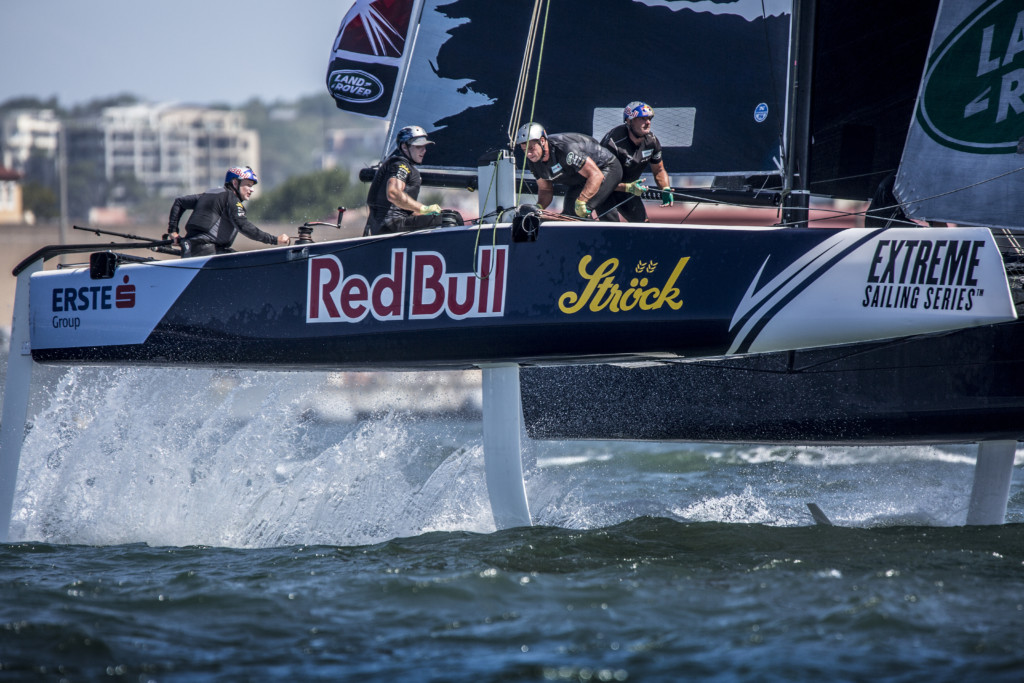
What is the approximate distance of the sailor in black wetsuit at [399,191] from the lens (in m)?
5.57

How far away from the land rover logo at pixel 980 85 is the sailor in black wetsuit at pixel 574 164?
1.69 m

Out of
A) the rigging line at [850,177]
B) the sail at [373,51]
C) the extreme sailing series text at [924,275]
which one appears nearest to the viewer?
the extreme sailing series text at [924,275]

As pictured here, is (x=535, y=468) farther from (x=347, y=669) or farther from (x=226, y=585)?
(x=347, y=669)

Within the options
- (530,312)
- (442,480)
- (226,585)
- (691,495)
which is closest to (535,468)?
(442,480)

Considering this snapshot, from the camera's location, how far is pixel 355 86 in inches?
300

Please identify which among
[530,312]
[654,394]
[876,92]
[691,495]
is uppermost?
[876,92]

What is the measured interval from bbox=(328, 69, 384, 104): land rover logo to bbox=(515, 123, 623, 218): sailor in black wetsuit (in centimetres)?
217

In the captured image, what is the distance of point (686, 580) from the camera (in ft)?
14.9

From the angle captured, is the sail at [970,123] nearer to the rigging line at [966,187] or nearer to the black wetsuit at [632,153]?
the rigging line at [966,187]

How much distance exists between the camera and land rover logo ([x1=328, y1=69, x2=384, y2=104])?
7570mm

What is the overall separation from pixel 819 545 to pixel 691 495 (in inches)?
79.3

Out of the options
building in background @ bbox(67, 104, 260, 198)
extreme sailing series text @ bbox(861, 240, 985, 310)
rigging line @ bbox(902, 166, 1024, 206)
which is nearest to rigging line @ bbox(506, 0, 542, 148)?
extreme sailing series text @ bbox(861, 240, 985, 310)

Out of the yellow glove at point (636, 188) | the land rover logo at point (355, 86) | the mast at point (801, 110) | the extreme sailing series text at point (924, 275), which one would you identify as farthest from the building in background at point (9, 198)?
the extreme sailing series text at point (924, 275)

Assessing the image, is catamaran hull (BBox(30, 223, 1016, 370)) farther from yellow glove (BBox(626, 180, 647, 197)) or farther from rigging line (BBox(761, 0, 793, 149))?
rigging line (BBox(761, 0, 793, 149))
